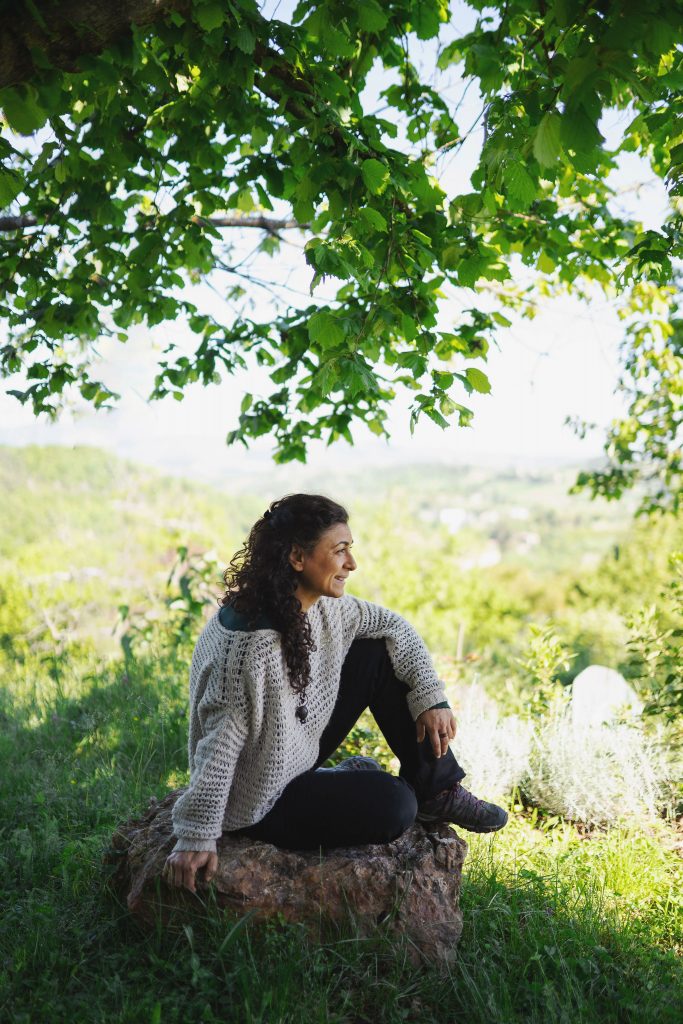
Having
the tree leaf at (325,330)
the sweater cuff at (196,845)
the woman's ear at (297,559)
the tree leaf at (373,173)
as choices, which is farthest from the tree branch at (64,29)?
the sweater cuff at (196,845)

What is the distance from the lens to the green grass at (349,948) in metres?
2.22

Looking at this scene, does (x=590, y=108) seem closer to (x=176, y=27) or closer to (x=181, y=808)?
(x=176, y=27)

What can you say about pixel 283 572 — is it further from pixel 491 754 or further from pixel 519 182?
pixel 491 754

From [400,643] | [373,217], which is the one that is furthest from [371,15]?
[400,643]

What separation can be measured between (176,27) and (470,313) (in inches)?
61.0

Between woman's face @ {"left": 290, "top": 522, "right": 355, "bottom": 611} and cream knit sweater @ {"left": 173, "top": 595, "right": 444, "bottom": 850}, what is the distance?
0.11 meters

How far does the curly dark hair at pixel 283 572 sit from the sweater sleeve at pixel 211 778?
0.73 feet

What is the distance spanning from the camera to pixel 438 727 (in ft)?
8.86

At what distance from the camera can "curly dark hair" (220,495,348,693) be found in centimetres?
256

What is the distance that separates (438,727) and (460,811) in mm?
327

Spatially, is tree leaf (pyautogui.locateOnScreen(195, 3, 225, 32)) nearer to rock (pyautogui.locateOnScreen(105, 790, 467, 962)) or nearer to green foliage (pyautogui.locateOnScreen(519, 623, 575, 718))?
rock (pyautogui.locateOnScreen(105, 790, 467, 962))

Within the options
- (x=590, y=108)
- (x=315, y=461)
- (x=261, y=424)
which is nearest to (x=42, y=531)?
(x=315, y=461)

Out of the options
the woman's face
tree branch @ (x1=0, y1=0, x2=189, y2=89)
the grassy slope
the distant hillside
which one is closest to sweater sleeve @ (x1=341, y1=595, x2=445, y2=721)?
the woman's face

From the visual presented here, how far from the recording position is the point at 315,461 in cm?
6581
